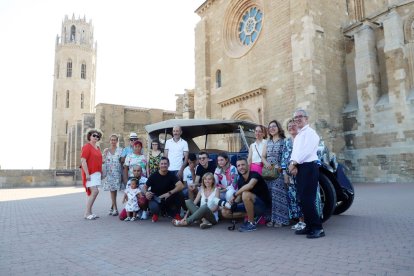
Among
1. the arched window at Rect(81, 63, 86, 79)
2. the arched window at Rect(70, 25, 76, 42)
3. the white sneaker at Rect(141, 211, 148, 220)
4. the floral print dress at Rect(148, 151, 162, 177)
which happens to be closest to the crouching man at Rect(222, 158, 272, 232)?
the white sneaker at Rect(141, 211, 148, 220)

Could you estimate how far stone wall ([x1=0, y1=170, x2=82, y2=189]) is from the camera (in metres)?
21.4

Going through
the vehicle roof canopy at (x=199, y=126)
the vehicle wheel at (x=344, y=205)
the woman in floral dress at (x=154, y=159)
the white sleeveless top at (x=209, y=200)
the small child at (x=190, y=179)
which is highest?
the vehicle roof canopy at (x=199, y=126)

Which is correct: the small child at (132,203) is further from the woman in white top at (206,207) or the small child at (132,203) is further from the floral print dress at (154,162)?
the woman in white top at (206,207)

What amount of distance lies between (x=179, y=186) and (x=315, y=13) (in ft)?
44.2

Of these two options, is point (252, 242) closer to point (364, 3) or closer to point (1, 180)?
point (364, 3)

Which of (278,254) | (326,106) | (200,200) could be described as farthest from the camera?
(326,106)

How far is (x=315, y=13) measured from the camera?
1519 centimetres

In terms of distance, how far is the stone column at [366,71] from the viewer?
1477 cm

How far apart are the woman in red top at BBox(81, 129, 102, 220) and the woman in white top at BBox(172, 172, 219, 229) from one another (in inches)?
87.6

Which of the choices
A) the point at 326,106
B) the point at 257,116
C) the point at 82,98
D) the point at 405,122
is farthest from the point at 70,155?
the point at 405,122

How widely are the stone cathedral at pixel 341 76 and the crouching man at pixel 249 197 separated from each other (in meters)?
10.1

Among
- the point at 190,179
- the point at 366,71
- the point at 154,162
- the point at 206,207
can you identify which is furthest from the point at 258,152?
the point at 366,71

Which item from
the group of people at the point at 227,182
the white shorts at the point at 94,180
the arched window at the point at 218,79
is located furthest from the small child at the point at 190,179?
the arched window at the point at 218,79

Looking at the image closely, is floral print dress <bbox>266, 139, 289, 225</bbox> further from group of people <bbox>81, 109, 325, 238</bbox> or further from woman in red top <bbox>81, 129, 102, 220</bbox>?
woman in red top <bbox>81, 129, 102, 220</bbox>
